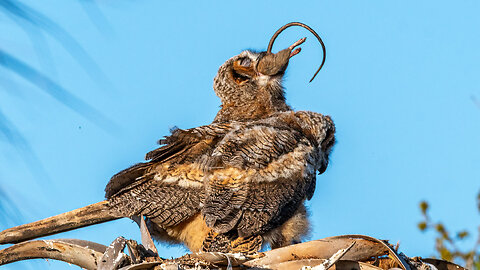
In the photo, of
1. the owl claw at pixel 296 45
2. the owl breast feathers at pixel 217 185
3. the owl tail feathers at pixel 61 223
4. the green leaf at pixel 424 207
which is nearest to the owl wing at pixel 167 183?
the owl breast feathers at pixel 217 185

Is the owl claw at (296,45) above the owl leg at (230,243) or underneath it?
above

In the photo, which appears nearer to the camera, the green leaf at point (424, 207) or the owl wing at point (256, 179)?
the owl wing at point (256, 179)

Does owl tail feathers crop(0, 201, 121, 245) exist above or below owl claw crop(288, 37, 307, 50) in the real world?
below

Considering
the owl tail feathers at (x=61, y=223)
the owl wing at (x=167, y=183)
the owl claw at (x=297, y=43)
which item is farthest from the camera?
the owl claw at (x=297, y=43)

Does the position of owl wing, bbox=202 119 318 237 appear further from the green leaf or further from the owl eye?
the owl eye

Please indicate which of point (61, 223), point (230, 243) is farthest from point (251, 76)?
point (61, 223)

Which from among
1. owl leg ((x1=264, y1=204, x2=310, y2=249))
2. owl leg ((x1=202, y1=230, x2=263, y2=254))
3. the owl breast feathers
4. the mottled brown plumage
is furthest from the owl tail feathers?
owl leg ((x1=264, y1=204, x2=310, y2=249))

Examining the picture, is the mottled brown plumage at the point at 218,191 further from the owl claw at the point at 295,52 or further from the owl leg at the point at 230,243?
the owl claw at the point at 295,52

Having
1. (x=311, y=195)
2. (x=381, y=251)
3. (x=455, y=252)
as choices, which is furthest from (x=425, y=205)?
(x=381, y=251)

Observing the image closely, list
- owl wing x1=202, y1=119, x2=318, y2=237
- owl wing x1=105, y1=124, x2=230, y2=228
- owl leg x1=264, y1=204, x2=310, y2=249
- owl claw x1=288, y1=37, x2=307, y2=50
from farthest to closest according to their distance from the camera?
owl claw x1=288, y1=37, x2=307, y2=50, owl leg x1=264, y1=204, x2=310, y2=249, owl wing x1=105, y1=124, x2=230, y2=228, owl wing x1=202, y1=119, x2=318, y2=237
